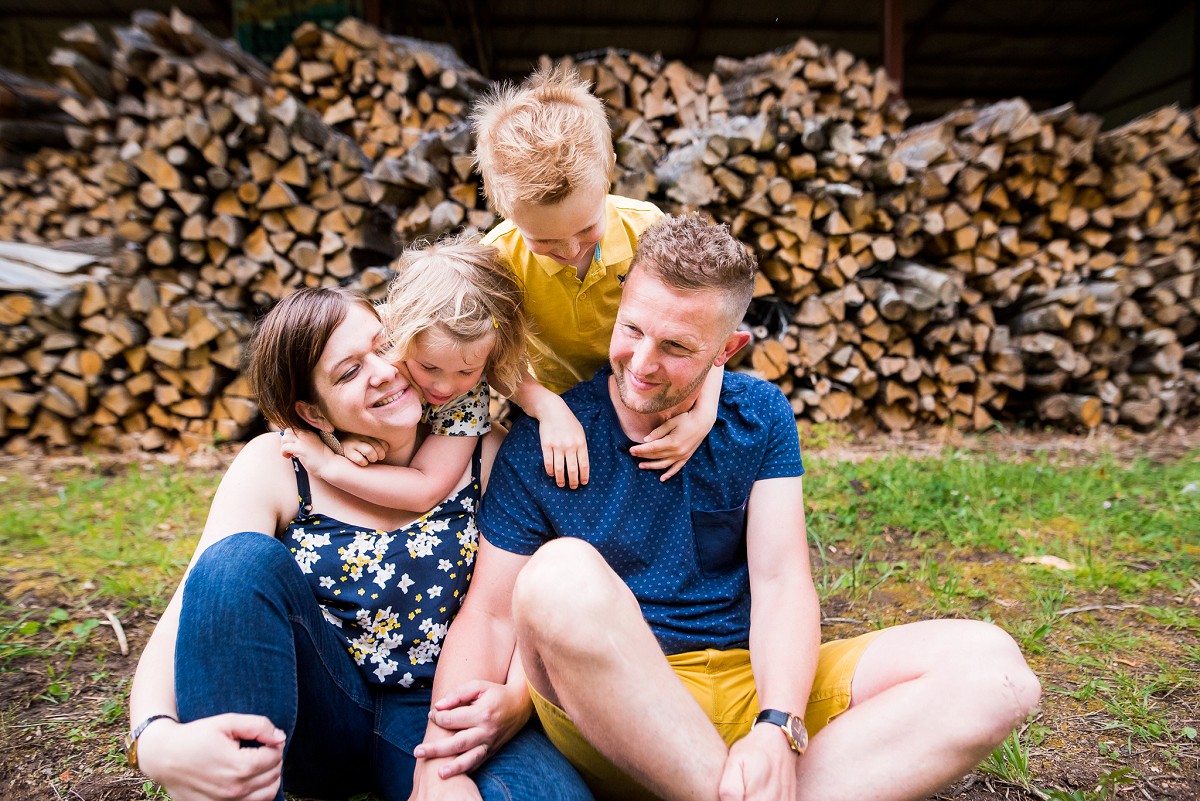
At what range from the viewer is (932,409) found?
4.55 metres

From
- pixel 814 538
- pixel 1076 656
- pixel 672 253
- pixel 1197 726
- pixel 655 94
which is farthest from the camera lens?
pixel 655 94

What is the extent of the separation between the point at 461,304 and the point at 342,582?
0.62 metres

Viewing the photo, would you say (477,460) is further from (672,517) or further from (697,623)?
(697,623)

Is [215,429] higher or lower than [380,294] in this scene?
lower

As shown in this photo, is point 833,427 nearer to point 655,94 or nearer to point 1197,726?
point 655,94

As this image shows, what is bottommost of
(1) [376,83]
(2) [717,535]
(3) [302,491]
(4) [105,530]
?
(4) [105,530]

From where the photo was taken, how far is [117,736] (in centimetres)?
181

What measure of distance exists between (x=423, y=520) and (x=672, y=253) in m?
0.78

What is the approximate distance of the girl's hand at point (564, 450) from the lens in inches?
62.7

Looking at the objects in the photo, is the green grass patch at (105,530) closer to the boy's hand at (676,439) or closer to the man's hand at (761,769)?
the boy's hand at (676,439)

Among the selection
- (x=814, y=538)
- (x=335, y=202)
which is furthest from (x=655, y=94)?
(x=814, y=538)

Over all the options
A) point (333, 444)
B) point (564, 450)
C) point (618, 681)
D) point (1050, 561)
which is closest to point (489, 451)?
point (564, 450)

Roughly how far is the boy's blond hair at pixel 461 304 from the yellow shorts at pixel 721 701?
730 millimetres

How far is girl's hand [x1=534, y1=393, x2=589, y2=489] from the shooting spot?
1.59 m
